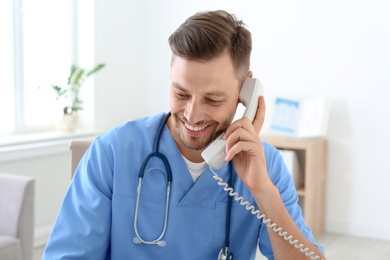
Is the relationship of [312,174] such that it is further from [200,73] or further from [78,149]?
[200,73]

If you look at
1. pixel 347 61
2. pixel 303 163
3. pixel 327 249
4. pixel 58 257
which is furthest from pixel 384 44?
pixel 58 257

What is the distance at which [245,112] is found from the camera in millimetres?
1569

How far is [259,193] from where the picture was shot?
1.46m

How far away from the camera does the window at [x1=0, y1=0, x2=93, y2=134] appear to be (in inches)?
162

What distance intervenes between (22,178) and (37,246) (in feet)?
4.46

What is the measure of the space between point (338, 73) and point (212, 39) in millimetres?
2951

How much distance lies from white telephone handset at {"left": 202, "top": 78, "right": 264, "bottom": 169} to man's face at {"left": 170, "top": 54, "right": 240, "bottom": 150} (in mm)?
35

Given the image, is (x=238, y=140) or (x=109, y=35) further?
(x=109, y=35)

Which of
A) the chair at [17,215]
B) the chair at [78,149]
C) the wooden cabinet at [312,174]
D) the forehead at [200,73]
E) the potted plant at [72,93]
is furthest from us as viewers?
the potted plant at [72,93]

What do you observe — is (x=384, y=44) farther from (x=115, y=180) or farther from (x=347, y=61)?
(x=115, y=180)

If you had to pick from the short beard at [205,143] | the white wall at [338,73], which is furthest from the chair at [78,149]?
the white wall at [338,73]

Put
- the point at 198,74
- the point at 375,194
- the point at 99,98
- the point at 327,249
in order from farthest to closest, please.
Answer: the point at 99,98 → the point at 375,194 → the point at 327,249 → the point at 198,74

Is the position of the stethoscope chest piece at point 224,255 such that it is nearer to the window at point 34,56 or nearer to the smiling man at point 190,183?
the smiling man at point 190,183

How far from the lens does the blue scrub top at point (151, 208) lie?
147 cm
